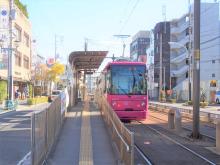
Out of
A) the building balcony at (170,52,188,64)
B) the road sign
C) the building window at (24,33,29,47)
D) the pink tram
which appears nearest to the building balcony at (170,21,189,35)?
the building balcony at (170,52,188,64)

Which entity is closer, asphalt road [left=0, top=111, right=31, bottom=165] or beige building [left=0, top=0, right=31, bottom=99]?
asphalt road [left=0, top=111, right=31, bottom=165]

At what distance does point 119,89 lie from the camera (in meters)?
27.1

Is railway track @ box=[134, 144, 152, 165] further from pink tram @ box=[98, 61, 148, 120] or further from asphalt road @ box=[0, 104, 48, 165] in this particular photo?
pink tram @ box=[98, 61, 148, 120]

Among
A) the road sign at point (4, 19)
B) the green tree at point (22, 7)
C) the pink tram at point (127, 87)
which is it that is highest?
the green tree at point (22, 7)

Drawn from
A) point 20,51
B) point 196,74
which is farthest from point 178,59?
point 196,74

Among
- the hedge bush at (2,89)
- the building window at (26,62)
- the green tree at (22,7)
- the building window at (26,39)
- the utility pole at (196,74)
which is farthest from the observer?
the building window at (26,39)

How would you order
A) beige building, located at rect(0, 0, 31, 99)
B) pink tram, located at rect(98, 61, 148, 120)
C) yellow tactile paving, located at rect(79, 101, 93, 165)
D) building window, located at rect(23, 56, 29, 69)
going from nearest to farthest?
1. yellow tactile paving, located at rect(79, 101, 93, 165)
2. pink tram, located at rect(98, 61, 148, 120)
3. beige building, located at rect(0, 0, 31, 99)
4. building window, located at rect(23, 56, 29, 69)

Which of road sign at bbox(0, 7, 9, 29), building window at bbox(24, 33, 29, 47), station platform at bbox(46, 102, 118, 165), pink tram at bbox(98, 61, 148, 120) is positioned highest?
building window at bbox(24, 33, 29, 47)

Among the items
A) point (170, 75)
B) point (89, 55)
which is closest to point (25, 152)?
point (89, 55)

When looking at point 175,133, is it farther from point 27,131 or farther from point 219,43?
point 219,43

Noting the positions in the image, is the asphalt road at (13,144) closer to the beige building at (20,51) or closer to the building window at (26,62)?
the beige building at (20,51)

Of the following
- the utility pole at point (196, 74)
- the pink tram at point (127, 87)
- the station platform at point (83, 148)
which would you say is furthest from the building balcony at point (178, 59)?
the utility pole at point (196, 74)

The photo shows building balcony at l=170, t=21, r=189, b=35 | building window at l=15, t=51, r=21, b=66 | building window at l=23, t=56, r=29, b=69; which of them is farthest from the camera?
building balcony at l=170, t=21, r=189, b=35

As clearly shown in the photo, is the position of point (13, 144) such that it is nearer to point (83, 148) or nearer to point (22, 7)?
point (83, 148)
